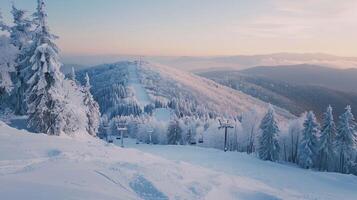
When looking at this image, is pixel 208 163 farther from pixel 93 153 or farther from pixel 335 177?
pixel 93 153

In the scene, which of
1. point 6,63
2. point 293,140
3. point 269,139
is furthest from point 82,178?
point 293,140

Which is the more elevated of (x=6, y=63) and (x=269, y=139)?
(x=6, y=63)

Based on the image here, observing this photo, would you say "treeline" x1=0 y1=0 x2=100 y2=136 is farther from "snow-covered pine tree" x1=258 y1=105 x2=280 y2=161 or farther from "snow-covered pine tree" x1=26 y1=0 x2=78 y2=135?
"snow-covered pine tree" x1=258 y1=105 x2=280 y2=161

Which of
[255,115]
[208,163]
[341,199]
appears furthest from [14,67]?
[255,115]

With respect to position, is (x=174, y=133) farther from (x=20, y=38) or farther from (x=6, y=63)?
(x=6, y=63)

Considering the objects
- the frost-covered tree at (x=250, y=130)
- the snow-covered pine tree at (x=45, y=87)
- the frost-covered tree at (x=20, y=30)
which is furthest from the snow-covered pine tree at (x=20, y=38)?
the frost-covered tree at (x=250, y=130)
